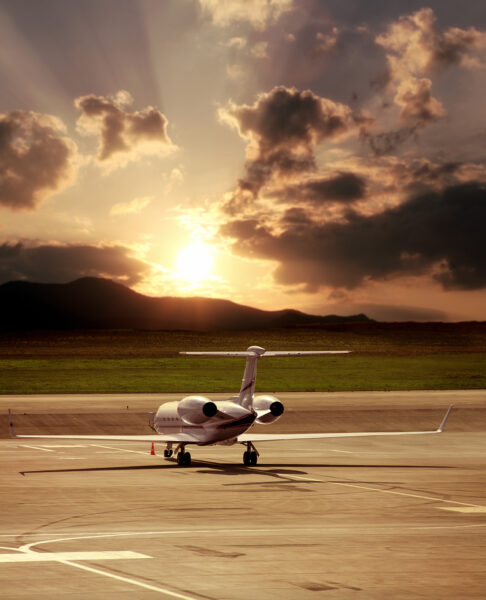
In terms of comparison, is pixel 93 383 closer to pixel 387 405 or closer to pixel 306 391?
pixel 306 391

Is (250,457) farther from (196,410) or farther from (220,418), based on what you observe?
(196,410)

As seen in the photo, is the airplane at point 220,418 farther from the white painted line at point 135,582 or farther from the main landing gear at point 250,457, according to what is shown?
the white painted line at point 135,582

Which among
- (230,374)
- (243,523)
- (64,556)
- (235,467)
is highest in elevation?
(230,374)

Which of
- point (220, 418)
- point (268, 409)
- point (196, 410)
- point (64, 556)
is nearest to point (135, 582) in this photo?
point (64, 556)

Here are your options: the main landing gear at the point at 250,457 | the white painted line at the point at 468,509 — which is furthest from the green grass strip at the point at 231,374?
the white painted line at the point at 468,509

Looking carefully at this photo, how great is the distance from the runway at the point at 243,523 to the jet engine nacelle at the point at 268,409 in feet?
8.05

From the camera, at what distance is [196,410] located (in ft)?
155

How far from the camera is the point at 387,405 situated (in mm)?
92750

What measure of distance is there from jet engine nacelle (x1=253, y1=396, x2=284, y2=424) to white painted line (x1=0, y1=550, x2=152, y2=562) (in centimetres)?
2231

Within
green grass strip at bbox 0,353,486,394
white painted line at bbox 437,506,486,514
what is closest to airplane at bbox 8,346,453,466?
white painted line at bbox 437,506,486,514

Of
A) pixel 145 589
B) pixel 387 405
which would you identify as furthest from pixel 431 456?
pixel 145 589

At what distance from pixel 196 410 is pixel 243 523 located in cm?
1576

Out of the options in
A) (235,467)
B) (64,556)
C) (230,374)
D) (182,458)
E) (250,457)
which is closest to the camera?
(64,556)

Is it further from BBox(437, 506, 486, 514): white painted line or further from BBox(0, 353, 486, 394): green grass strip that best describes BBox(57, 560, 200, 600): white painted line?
BBox(0, 353, 486, 394): green grass strip
